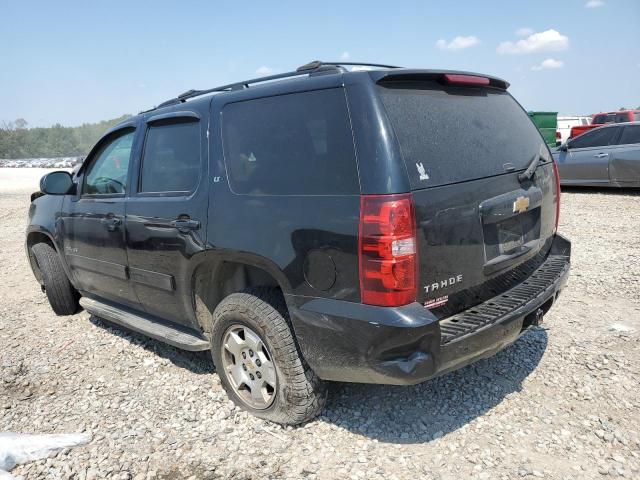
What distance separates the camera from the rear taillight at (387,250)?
85.0 inches

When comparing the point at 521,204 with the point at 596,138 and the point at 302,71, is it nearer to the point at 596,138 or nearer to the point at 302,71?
the point at 302,71

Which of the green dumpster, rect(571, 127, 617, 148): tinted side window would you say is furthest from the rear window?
the green dumpster

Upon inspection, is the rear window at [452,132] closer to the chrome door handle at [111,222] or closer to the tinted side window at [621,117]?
the chrome door handle at [111,222]

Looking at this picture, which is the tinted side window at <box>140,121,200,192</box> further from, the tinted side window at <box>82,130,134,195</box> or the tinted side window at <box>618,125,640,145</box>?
the tinted side window at <box>618,125,640,145</box>

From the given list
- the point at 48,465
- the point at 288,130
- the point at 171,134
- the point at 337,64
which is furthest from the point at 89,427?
the point at 337,64

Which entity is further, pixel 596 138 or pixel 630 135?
pixel 596 138

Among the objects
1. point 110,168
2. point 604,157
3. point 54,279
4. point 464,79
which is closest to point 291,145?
point 464,79

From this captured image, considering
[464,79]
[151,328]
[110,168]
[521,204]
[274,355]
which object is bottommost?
[151,328]

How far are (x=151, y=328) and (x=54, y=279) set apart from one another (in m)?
1.87

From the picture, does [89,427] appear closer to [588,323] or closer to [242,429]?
[242,429]

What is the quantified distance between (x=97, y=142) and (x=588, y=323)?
4.36m

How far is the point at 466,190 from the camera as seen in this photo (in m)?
2.44

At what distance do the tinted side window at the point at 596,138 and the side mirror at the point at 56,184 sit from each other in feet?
33.2

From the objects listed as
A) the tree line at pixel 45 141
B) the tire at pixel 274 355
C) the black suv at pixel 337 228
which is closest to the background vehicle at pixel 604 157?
the black suv at pixel 337 228
